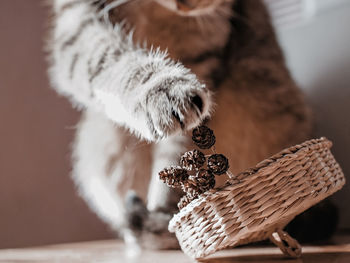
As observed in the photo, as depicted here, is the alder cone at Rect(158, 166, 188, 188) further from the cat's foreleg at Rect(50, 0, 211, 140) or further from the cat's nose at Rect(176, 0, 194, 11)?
the cat's nose at Rect(176, 0, 194, 11)

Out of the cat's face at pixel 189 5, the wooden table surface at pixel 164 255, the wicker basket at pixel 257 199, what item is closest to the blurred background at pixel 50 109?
the wooden table surface at pixel 164 255

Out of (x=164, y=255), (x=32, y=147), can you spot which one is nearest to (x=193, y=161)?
(x=164, y=255)

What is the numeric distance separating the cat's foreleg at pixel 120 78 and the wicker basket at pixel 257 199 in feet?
0.35

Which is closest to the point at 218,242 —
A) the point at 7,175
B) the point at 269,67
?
the point at 269,67

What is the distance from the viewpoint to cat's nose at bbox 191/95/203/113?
57 centimetres

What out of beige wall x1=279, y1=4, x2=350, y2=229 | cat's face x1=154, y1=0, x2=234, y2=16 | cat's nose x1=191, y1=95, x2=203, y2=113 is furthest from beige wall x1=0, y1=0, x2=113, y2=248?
cat's nose x1=191, y1=95, x2=203, y2=113

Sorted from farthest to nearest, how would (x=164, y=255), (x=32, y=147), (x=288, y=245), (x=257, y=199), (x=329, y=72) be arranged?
(x=32, y=147), (x=329, y=72), (x=164, y=255), (x=288, y=245), (x=257, y=199)

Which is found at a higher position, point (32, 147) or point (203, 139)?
point (32, 147)

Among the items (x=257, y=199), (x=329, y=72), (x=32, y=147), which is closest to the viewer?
(x=257, y=199)

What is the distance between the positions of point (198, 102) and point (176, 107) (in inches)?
1.2

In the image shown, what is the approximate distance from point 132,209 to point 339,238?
0.45 metres

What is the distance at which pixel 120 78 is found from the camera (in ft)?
2.43

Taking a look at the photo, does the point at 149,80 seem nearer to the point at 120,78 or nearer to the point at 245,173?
→ the point at 120,78

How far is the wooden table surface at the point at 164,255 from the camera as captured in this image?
70 centimetres
